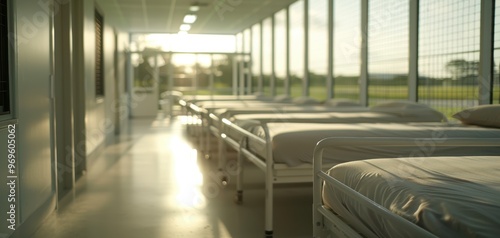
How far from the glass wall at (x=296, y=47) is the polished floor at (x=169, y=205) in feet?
11.4

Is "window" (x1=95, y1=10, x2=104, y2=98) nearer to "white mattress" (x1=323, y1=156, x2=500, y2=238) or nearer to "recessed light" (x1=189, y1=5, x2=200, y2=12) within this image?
"recessed light" (x1=189, y1=5, x2=200, y2=12)

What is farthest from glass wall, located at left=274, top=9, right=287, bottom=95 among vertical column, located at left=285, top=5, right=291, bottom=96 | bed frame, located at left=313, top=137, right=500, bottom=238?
bed frame, located at left=313, top=137, right=500, bottom=238

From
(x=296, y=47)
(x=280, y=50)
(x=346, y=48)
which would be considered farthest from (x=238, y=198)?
(x=280, y=50)

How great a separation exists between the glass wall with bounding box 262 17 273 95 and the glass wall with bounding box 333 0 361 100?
11.1ft

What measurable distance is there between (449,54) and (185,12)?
590 cm

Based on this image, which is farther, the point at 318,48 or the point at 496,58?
the point at 318,48

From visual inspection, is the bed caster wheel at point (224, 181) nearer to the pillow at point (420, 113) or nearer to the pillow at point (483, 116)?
the pillow at point (420, 113)

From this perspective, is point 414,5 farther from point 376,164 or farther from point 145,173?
point 376,164

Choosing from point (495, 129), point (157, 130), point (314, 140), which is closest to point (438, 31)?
point (495, 129)

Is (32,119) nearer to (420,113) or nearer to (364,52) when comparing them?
(420,113)

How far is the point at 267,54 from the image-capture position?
37.3 feet

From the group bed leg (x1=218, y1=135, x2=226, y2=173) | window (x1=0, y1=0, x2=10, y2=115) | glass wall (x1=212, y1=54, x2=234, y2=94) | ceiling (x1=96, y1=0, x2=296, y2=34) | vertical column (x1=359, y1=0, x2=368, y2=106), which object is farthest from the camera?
glass wall (x1=212, y1=54, x2=234, y2=94)

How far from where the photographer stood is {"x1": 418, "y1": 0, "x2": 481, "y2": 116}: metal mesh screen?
15.0 feet

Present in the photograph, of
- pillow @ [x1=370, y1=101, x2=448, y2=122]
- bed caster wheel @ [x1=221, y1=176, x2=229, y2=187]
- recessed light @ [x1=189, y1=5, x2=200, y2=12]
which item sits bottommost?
bed caster wheel @ [x1=221, y1=176, x2=229, y2=187]
